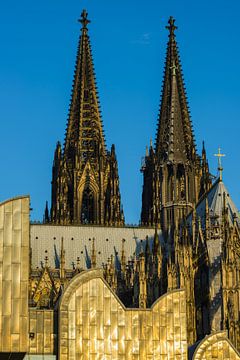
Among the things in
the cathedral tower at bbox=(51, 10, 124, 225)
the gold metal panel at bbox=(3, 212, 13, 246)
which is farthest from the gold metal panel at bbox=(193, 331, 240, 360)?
the cathedral tower at bbox=(51, 10, 124, 225)

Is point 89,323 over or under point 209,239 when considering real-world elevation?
under

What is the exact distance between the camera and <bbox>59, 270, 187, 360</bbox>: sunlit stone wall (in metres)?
46.5

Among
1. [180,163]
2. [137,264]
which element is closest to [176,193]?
[180,163]

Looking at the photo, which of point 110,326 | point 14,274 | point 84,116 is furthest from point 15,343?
point 84,116

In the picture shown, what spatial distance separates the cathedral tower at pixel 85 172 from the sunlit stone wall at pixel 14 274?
99.9ft

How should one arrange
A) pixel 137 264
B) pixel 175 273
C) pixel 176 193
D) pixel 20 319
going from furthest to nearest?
pixel 176 193 → pixel 137 264 → pixel 175 273 → pixel 20 319

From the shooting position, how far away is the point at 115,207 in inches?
3142

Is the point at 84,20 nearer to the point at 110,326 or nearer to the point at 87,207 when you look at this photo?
the point at 87,207

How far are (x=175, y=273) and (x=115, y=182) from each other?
70.9 ft

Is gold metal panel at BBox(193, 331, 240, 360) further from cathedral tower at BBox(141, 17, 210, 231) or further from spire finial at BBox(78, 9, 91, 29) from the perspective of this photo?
spire finial at BBox(78, 9, 91, 29)

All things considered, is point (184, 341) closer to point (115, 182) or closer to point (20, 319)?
point (20, 319)

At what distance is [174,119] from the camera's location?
82062 mm

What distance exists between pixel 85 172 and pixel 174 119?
8360mm

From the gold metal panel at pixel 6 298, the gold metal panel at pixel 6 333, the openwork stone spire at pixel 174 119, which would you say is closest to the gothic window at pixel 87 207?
the openwork stone spire at pixel 174 119
